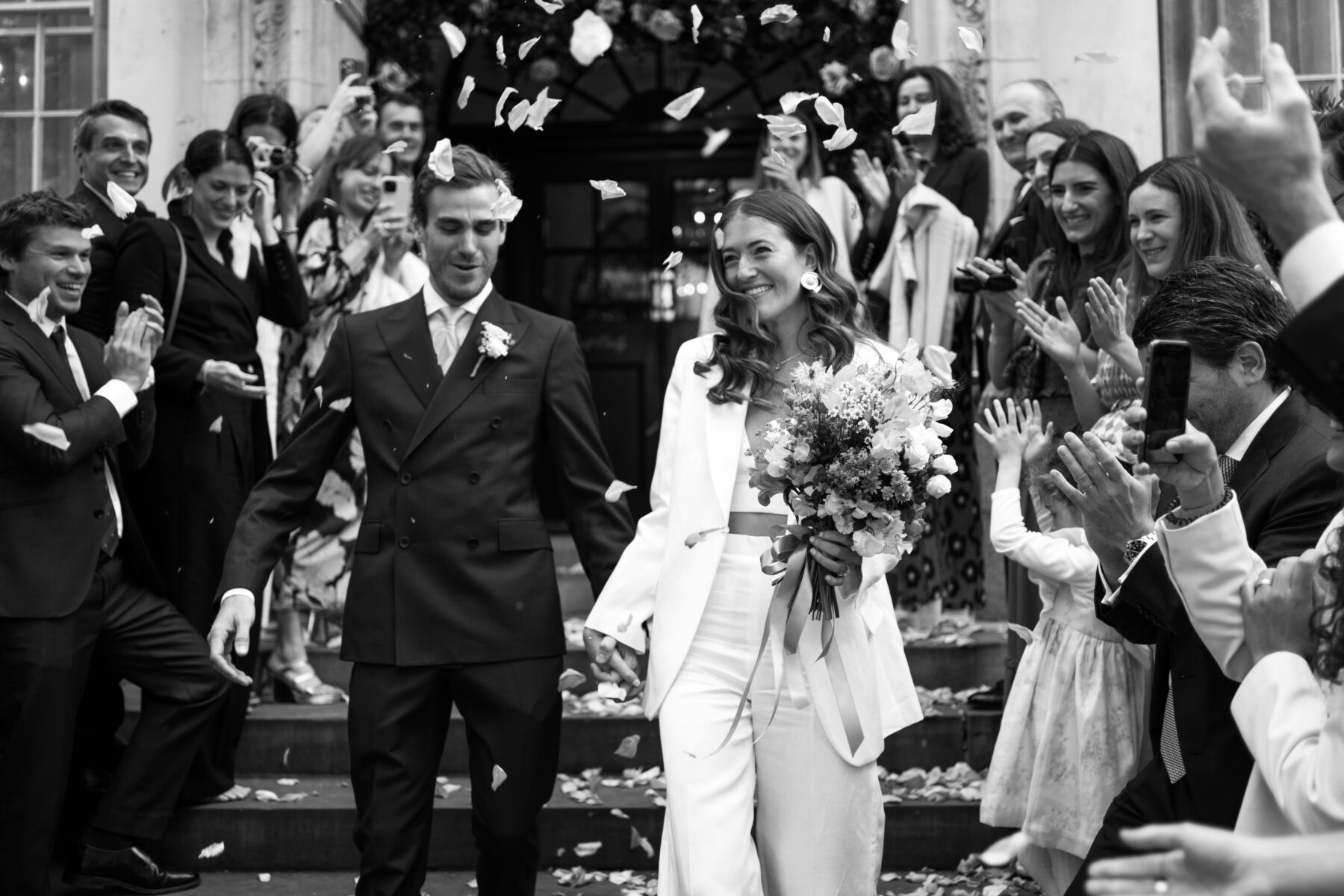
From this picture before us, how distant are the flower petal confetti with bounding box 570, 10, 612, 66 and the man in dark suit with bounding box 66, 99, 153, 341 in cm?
335

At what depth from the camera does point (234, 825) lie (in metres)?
6.07

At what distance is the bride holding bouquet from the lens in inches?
156

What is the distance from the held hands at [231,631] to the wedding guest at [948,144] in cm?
415

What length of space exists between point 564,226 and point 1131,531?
821 cm

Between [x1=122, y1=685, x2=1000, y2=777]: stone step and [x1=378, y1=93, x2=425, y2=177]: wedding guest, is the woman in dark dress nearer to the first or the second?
[x1=122, y1=685, x2=1000, y2=777]: stone step

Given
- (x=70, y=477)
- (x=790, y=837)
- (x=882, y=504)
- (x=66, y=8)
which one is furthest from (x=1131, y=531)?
(x=66, y=8)

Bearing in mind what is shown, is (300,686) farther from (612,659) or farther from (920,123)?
(920,123)

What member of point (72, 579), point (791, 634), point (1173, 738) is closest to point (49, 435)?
point (72, 579)

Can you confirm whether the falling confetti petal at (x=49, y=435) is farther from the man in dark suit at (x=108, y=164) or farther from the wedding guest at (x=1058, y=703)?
the wedding guest at (x=1058, y=703)

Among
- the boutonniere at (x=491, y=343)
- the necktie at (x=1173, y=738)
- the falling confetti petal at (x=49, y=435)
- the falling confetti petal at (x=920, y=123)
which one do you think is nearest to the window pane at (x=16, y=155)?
the falling confetti petal at (x=49, y=435)

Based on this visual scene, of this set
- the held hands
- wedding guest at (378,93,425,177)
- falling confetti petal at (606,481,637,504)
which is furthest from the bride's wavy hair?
wedding guest at (378,93,425,177)

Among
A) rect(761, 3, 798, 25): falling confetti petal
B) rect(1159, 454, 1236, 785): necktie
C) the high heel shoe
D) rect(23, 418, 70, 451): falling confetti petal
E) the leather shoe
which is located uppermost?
rect(761, 3, 798, 25): falling confetti petal

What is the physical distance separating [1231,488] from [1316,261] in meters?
1.28

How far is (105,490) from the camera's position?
5.57 meters
